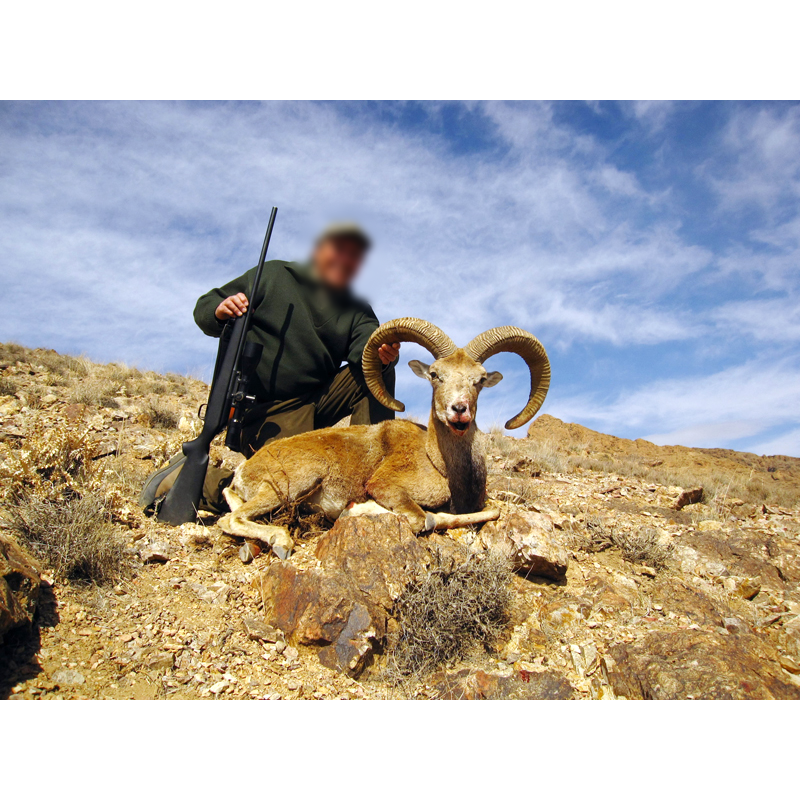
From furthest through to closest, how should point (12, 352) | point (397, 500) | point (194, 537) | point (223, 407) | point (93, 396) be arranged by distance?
1. point (12, 352)
2. point (93, 396)
3. point (223, 407)
4. point (397, 500)
5. point (194, 537)

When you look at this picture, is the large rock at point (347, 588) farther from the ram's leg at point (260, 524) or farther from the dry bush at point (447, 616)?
the ram's leg at point (260, 524)

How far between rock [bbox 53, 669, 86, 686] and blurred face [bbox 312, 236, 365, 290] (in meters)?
Result: 5.37

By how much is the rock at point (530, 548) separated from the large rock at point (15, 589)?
3.61 meters

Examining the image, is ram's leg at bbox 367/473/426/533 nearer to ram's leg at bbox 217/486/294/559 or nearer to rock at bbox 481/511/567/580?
rock at bbox 481/511/567/580

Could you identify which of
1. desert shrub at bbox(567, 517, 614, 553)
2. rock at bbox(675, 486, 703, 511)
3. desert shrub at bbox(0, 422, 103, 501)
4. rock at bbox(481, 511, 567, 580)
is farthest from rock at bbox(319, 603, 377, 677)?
rock at bbox(675, 486, 703, 511)

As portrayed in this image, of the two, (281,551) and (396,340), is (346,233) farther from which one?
(281,551)

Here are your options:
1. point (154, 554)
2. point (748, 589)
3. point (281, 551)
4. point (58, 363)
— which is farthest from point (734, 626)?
point (58, 363)

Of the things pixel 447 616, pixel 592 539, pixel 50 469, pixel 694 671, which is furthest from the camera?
pixel 50 469

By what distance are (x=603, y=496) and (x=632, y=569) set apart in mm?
3312

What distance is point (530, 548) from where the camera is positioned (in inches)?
189

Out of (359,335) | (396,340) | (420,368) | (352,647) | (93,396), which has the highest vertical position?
(359,335)

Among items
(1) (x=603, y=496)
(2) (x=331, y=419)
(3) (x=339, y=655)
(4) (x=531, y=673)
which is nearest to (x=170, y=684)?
(3) (x=339, y=655)

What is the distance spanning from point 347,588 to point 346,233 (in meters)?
4.61

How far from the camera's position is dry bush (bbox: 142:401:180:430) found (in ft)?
35.5
